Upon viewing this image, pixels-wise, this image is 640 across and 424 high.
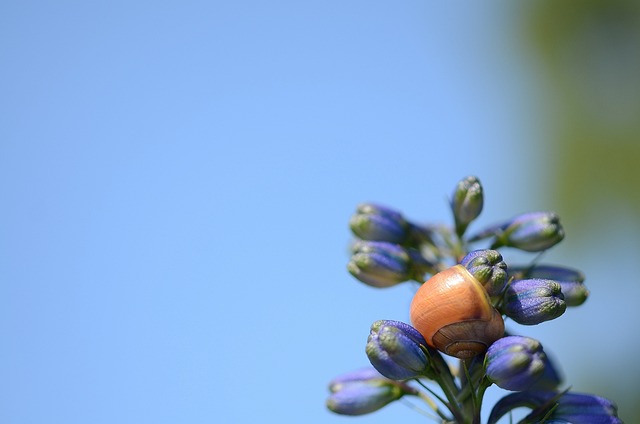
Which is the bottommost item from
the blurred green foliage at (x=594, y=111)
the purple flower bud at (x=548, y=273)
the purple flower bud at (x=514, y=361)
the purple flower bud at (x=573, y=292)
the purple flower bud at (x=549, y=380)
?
the purple flower bud at (x=514, y=361)

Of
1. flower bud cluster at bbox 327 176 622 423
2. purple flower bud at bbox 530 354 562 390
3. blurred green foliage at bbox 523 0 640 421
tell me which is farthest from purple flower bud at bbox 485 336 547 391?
blurred green foliage at bbox 523 0 640 421

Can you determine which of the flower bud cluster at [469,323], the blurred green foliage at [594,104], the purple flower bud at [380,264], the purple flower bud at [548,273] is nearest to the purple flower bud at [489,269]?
the flower bud cluster at [469,323]

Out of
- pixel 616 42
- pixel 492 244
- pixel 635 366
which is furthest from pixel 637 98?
pixel 492 244

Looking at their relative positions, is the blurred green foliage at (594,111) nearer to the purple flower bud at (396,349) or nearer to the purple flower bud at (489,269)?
the purple flower bud at (489,269)

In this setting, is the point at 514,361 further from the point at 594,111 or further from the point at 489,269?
the point at 594,111

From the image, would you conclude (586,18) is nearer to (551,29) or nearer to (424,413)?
(551,29)

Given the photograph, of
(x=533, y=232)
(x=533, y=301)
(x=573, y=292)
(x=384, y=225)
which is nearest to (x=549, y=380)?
(x=573, y=292)
